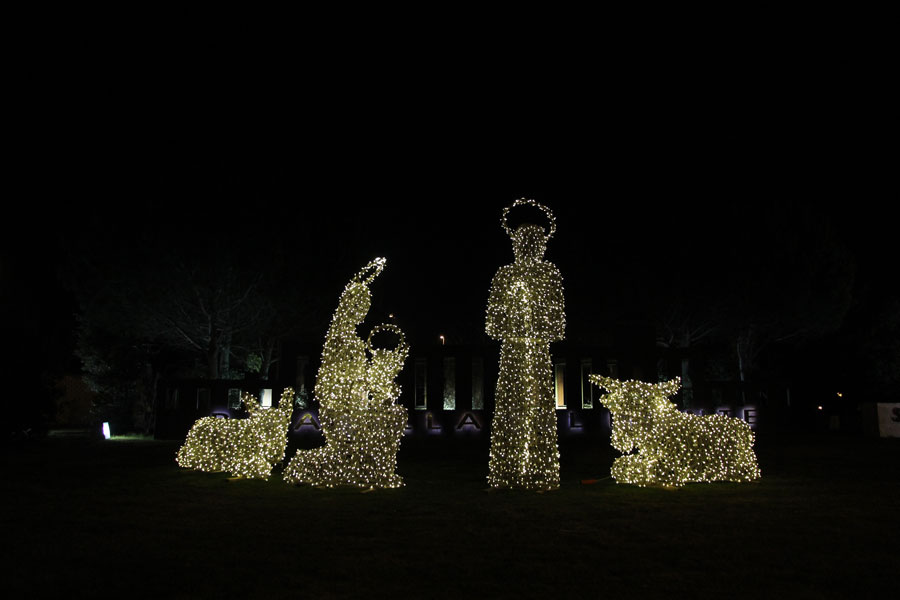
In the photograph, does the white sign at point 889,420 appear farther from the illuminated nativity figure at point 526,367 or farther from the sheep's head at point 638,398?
the illuminated nativity figure at point 526,367

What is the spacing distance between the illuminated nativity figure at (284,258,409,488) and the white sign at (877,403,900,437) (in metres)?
18.5

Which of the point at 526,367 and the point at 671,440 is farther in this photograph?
the point at 526,367

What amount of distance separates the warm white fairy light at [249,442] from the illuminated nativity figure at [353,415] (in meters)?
0.86

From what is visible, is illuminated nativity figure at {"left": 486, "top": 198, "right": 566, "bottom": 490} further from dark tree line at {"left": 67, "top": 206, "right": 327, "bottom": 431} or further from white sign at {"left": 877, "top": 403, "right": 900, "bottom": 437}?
white sign at {"left": 877, "top": 403, "right": 900, "bottom": 437}

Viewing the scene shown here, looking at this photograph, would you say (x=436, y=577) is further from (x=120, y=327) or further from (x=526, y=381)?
(x=120, y=327)

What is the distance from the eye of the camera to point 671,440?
1025 cm

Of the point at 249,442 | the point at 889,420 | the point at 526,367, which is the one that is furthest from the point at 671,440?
the point at 889,420

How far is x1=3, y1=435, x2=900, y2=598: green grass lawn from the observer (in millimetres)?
5055

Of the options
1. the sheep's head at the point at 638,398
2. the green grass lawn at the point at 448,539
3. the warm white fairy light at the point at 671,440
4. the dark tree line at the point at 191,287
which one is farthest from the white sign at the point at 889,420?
the dark tree line at the point at 191,287

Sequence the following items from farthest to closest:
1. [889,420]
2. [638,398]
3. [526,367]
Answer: [889,420], [638,398], [526,367]

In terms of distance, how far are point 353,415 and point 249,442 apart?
220 cm

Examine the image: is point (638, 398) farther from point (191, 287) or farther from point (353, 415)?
point (191, 287)

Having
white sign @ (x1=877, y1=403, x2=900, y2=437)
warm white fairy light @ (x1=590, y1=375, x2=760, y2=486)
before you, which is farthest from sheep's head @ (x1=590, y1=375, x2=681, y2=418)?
white sign @ (x1=877, y1=403, x2=900, y2=437)

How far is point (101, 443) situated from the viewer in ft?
66.9
